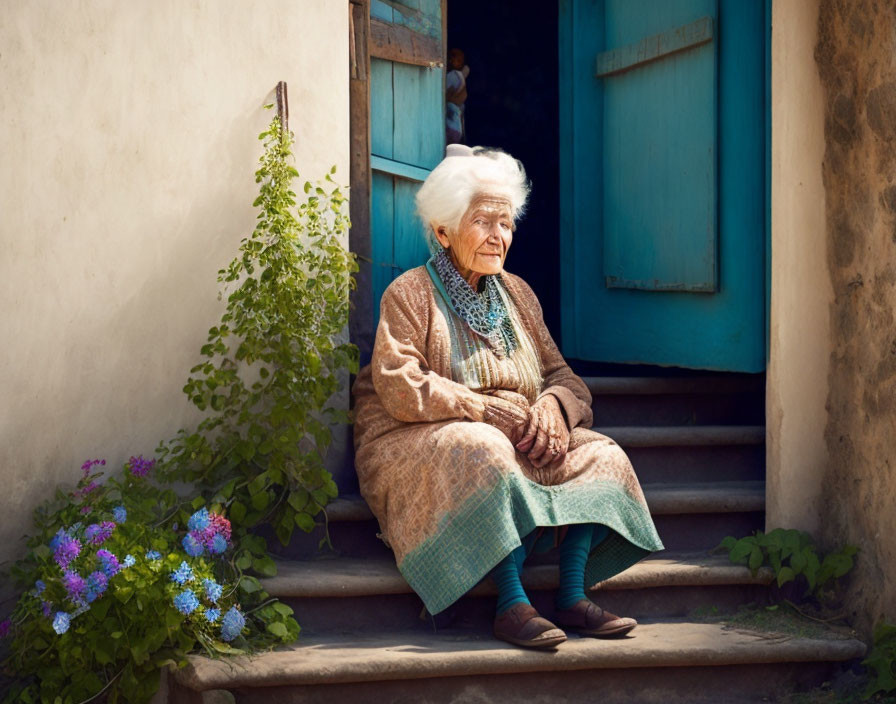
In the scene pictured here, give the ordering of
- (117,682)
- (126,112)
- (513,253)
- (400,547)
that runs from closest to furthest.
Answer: (117,682) < (400,547) < (126,112) < (513,253)

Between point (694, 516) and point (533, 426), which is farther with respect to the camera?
point (694, 516)

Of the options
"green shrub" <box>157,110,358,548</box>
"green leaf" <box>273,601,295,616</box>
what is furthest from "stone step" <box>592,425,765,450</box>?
"green leaf" <box>273,601,295,616</box>

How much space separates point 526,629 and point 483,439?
0.58m

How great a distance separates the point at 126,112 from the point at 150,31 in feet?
0.94

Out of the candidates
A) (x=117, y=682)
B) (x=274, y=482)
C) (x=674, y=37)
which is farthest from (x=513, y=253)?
(x=117, y=682)

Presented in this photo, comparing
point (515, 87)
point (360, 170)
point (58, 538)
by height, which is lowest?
point (58, 538)

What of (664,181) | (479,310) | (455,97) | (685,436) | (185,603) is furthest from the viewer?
(455,97)

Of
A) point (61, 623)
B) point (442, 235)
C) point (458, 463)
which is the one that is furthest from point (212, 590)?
point (442, 235)

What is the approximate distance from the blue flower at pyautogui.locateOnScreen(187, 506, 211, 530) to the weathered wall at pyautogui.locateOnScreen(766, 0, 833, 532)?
1.97 meters

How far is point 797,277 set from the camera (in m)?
4.00

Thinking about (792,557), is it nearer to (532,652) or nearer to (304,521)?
(532,652)

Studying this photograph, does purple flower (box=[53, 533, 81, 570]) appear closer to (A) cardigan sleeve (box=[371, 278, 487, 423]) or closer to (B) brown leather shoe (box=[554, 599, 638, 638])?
(A) cardigan sleeve (box=[371, 278, 487, 423])

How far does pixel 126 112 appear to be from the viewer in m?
3.84

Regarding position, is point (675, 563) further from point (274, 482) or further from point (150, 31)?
point (150, 31)
